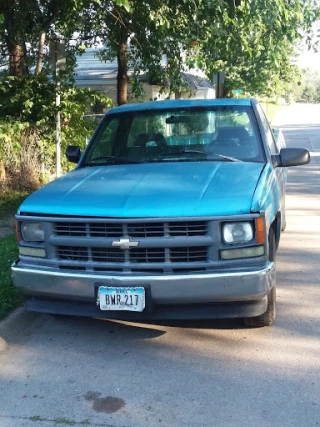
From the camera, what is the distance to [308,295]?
554 cm

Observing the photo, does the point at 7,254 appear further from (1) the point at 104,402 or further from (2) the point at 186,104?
(1) the point at 104,402

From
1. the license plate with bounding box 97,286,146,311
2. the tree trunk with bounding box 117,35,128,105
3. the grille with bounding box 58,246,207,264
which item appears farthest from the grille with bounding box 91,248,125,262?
the tree trunk with bounding box 117,35,128,105

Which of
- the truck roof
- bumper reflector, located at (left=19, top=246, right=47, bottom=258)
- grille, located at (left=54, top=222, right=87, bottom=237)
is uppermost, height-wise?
the truck roof

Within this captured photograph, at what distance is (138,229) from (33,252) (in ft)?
3.03

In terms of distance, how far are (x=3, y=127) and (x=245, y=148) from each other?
5.68 m

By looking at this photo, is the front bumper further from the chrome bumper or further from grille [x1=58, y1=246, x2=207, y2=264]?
grille [x1=58, y1=246, x2=207, y2=264]

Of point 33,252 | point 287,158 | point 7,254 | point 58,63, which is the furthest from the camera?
point 58,63

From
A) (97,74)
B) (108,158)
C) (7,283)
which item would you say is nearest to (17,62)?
(108,158)

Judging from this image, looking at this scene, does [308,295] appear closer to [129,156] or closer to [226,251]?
[226,251]

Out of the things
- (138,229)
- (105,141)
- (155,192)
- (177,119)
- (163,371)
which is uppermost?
(177,119)

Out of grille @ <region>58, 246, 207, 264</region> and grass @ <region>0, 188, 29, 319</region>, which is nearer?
grille @ <region>58, 246, 207, 264</region>

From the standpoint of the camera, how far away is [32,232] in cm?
436

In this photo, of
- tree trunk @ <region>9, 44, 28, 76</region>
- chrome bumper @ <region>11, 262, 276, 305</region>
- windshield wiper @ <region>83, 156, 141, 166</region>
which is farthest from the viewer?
tree trunk @ <region>9, 44, 28, 76</region>

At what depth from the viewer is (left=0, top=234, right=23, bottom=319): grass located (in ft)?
16.6
